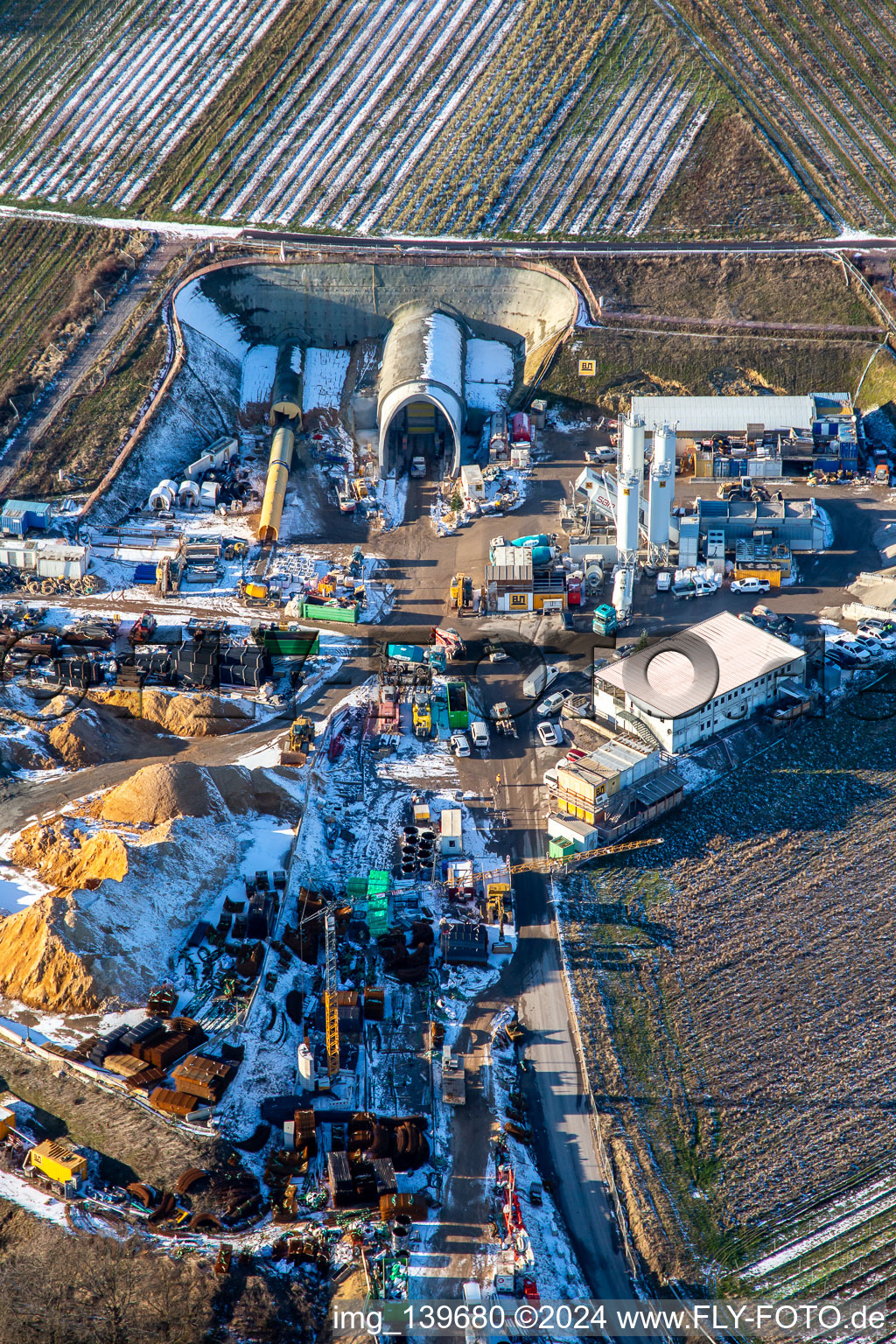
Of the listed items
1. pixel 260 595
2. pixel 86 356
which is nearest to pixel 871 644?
pixel 260 595

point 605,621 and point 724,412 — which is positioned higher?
point 724,412

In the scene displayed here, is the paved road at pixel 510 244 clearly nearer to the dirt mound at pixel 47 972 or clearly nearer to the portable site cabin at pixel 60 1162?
the dirt mound at pixel 47 972

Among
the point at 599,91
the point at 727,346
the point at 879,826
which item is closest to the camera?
the point at 879,826

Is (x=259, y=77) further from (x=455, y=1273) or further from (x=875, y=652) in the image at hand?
(x=455, y=1273)

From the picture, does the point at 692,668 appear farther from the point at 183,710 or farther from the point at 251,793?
the point at 183,710

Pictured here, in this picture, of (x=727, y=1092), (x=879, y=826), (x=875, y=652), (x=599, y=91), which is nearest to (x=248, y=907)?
(x=727, y=1092)

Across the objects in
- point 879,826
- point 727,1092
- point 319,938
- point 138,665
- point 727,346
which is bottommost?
point 727,1092
